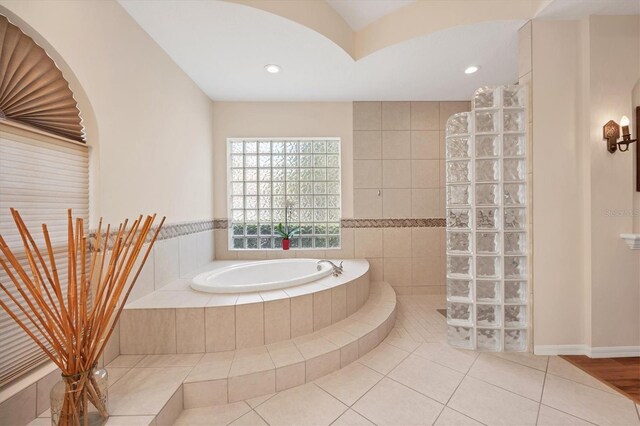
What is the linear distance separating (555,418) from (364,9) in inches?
109

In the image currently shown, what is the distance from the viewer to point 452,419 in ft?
4.20

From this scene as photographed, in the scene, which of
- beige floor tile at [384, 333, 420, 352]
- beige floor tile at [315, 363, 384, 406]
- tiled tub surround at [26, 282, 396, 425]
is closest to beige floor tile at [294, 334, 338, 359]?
tiled tub surround at [26, 282, 396, 425]

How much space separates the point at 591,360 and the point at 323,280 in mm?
1869

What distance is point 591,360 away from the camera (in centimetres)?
172

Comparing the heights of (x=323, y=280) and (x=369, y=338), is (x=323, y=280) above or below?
above

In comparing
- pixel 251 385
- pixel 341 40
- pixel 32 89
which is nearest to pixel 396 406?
pixel 251 385

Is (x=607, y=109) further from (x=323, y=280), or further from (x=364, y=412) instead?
(x=364, y=412)

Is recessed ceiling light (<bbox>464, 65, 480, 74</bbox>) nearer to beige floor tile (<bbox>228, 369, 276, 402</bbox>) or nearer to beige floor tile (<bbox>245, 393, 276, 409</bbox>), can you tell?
beige floor tile (<bbox>228, 369, 276, 402</bbox>)

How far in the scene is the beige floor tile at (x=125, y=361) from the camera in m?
1.47

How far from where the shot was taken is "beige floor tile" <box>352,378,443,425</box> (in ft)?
4.20

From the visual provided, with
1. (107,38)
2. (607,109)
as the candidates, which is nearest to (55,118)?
(107,38)

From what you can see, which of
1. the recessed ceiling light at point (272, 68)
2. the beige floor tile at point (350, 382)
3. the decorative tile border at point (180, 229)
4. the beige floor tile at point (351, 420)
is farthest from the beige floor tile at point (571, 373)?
the recessed ceiling light at point (272, 68)

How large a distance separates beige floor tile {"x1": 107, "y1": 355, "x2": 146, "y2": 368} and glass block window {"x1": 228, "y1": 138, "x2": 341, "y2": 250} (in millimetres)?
1623

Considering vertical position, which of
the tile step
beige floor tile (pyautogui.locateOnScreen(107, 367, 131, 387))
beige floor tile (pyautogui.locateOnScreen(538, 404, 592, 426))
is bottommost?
beige floor tile (pyautogui.locateOnScreen(538, 404, 592, 426))
